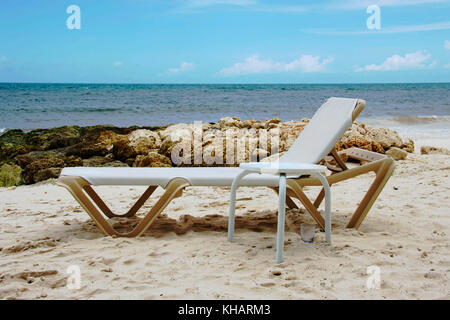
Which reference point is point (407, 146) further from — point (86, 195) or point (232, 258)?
point (86, 195)

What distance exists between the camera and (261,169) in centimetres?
301

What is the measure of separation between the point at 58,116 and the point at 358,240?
1810 cm

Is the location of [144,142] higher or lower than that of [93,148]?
higher

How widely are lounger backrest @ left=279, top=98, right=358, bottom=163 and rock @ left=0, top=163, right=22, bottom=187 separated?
4287 millimetres

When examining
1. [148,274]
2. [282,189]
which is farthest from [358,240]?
[148,274]

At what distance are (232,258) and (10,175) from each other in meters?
4.96

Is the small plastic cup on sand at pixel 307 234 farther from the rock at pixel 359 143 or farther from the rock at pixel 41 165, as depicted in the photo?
the rock at pixel 41 165

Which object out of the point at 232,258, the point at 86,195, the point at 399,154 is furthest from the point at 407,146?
the point at 86,195

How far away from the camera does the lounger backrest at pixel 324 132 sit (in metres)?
3.75

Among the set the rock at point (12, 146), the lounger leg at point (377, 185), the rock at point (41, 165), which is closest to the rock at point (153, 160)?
the rock at point (41, 165)

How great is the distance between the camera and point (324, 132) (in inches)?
155

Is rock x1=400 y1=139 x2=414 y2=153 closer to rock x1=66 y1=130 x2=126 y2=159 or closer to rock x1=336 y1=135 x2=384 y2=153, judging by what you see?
rock x1=336 y1=135 x2=384 y2=153
